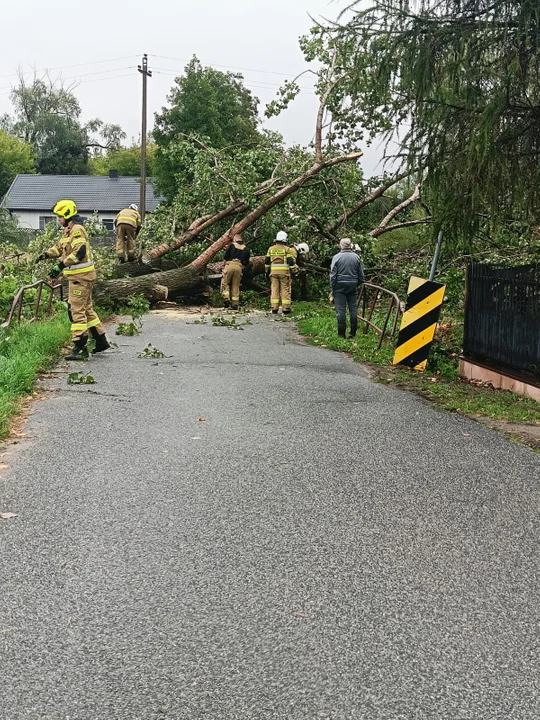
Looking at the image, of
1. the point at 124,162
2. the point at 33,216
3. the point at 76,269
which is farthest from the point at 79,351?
the point at 124,162

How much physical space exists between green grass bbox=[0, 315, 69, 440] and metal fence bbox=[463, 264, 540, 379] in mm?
5293

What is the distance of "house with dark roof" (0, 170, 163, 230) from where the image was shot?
215 ft

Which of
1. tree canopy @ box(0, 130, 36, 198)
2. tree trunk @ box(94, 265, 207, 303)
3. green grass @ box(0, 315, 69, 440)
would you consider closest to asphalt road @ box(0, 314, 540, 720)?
green grass @ box(0, 315, 69, 440)

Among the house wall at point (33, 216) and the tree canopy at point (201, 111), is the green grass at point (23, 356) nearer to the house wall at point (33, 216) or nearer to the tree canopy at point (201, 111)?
the tree canopy at point (201, 111)

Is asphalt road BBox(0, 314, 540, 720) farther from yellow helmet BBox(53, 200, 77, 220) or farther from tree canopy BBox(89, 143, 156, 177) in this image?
tree canopy BBox(89, 143, 156, 177)

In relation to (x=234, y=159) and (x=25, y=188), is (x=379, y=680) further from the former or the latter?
(x=25, y=188)

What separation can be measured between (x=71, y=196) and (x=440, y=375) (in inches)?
2377

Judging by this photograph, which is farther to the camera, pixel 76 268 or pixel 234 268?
pixel 234 268

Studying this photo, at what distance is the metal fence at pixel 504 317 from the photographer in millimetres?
9055

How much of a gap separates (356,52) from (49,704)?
622 centimetres

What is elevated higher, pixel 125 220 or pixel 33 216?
pixel 33 216

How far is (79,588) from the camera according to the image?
12.2 ft

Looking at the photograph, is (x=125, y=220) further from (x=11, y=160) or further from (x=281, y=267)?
(x=11, y=160)

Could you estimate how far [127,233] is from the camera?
18.4m
